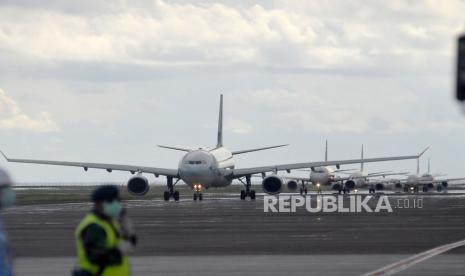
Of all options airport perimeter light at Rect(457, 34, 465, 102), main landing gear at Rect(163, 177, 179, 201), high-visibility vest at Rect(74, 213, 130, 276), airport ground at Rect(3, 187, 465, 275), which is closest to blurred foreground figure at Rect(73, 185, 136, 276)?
high-visibility vest at Rect(74, 213, 130, 276)

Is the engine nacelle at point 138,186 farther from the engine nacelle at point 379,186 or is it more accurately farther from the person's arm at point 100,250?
the engine nacelle at point 379,186

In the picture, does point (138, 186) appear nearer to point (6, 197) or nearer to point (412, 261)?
point (412, 261)

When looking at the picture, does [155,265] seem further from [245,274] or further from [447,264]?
[447,264]

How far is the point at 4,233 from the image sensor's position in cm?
1103

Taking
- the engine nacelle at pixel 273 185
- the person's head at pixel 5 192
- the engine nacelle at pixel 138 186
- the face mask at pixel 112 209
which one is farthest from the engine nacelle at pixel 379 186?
the person's head at pixel 5 192

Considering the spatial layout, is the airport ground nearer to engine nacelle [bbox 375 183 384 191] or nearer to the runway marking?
the runway marking

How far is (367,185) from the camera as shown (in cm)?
14262

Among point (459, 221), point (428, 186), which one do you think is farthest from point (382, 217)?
point (428, 186)

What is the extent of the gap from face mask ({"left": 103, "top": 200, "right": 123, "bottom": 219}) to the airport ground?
359 inches

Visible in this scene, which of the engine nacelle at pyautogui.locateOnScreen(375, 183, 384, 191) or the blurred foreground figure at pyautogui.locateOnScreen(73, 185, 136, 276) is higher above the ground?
the engine nacelle at pyautogui.locateOnScreen(375, 183, 384, 191)

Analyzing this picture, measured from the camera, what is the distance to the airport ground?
850 inches

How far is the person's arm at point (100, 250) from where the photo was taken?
11.1 meters

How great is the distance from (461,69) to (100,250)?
6073 millimetres

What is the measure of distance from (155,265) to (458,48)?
351 inches
